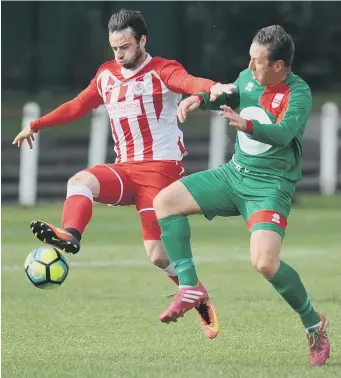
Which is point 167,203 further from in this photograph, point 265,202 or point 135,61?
point 135,61

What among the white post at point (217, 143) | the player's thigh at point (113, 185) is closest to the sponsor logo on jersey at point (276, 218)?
the player's thigh at point (113, 185)

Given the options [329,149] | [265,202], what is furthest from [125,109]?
[329,149]

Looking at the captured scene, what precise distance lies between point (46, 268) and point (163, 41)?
886 inches

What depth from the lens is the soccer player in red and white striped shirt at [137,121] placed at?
9.60 meters

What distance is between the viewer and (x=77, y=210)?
917 cm

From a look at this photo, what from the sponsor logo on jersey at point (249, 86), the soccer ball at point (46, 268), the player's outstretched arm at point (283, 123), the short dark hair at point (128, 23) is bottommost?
the soccer ball at point (46, 268)

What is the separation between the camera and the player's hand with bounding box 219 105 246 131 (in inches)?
313

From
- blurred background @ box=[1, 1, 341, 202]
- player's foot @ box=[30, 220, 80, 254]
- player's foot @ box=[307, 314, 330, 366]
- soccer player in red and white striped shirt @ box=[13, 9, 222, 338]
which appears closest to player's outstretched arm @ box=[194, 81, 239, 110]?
soccer player in red and white striped shirt @ box=[13, 9, 222, 338]

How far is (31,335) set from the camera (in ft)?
30.9

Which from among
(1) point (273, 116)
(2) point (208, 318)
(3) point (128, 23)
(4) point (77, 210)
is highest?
(3) point (128, 23)

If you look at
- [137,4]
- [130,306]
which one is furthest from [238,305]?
[137,4]

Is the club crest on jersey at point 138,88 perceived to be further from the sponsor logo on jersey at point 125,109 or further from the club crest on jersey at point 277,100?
the club crest on jersey at point 277,100

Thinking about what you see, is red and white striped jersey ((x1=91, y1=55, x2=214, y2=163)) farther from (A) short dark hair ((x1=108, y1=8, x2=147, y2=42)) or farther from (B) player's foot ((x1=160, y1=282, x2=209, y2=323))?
(B) player's foot ((x1=160, y1=282, x2=209, y2=323))

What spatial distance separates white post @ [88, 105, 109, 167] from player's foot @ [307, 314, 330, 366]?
15114mm
